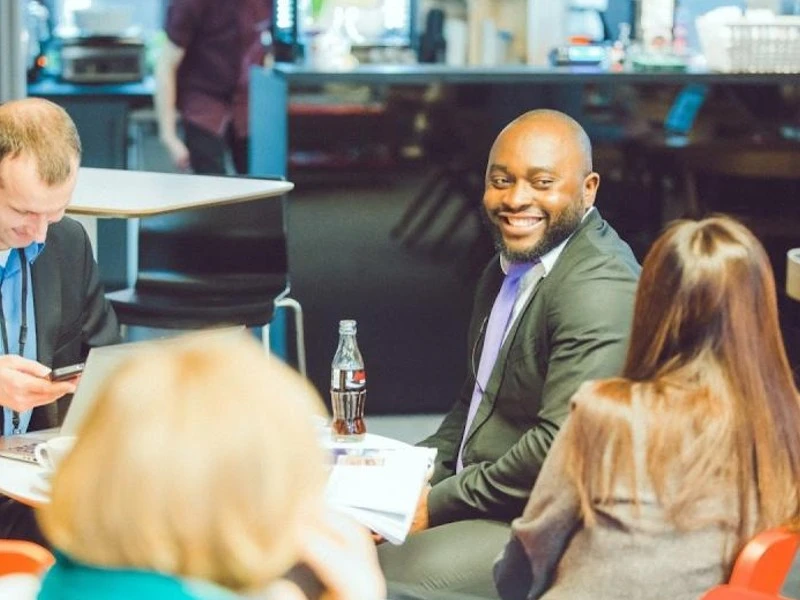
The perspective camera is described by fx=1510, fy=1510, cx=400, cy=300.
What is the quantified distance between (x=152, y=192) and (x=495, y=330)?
1.61 m

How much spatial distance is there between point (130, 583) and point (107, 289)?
610cm

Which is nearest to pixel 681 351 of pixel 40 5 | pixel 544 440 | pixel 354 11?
pixel 544 440

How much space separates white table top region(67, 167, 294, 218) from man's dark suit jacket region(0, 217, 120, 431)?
71 cm

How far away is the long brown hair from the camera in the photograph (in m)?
2.11

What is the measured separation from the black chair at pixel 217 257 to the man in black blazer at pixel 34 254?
186cm

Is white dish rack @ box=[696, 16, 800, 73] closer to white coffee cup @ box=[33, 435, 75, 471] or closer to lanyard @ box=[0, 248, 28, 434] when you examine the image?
lanyard @ box=[0, 248, 28, 434]

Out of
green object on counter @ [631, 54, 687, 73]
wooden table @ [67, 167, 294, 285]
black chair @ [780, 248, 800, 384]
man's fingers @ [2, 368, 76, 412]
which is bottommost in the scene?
black chair @ [780, 248, 800, 384]

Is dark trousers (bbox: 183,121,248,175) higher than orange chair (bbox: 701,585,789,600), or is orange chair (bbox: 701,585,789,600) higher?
dark trousers (bbox: 183,121,248,175)

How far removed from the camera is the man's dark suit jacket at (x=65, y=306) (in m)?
2.90

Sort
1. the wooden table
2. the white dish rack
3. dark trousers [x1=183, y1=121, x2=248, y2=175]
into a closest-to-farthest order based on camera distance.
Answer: the wooden table
the white dish rack
dark trousers [x1=183, y1=121, x2=248, y2=175]

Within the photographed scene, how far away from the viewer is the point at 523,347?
282 cm

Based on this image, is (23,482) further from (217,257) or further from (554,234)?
(217,257)

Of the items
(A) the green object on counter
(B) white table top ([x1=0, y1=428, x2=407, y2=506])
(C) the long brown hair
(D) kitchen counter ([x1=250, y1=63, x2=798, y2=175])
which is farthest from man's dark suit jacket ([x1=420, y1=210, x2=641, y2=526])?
(A) the green object on counter

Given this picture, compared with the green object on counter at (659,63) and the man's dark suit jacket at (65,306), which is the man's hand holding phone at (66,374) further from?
the green object on counter at (659,63)
